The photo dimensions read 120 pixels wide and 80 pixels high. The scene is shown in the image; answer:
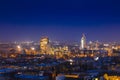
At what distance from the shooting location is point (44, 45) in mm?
57000

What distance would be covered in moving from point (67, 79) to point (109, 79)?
2.83 m

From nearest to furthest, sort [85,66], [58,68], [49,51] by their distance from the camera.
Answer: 1. [58,68]
2. [85,66]
3. [49,51]

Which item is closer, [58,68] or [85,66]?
[58,68]

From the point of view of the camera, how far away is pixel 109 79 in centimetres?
2297

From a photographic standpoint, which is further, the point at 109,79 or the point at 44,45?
the point at 44,45

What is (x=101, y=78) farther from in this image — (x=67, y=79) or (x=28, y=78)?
(x=28, y=78)

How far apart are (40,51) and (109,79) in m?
31.9

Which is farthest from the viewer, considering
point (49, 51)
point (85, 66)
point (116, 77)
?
point (49, 51)

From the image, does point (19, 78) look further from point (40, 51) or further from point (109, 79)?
point (40, 51)

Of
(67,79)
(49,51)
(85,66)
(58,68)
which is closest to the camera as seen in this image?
(67,79)

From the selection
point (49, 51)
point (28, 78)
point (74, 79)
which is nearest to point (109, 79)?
point (74, 79)

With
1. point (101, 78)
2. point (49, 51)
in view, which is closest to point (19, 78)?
point (101, 78)

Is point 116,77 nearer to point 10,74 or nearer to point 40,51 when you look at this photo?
point 10,74

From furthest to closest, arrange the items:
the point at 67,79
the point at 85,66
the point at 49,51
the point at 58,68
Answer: the point at 49,51 < the point at 85,66 < the point at 58,68 < the point at 67,79
